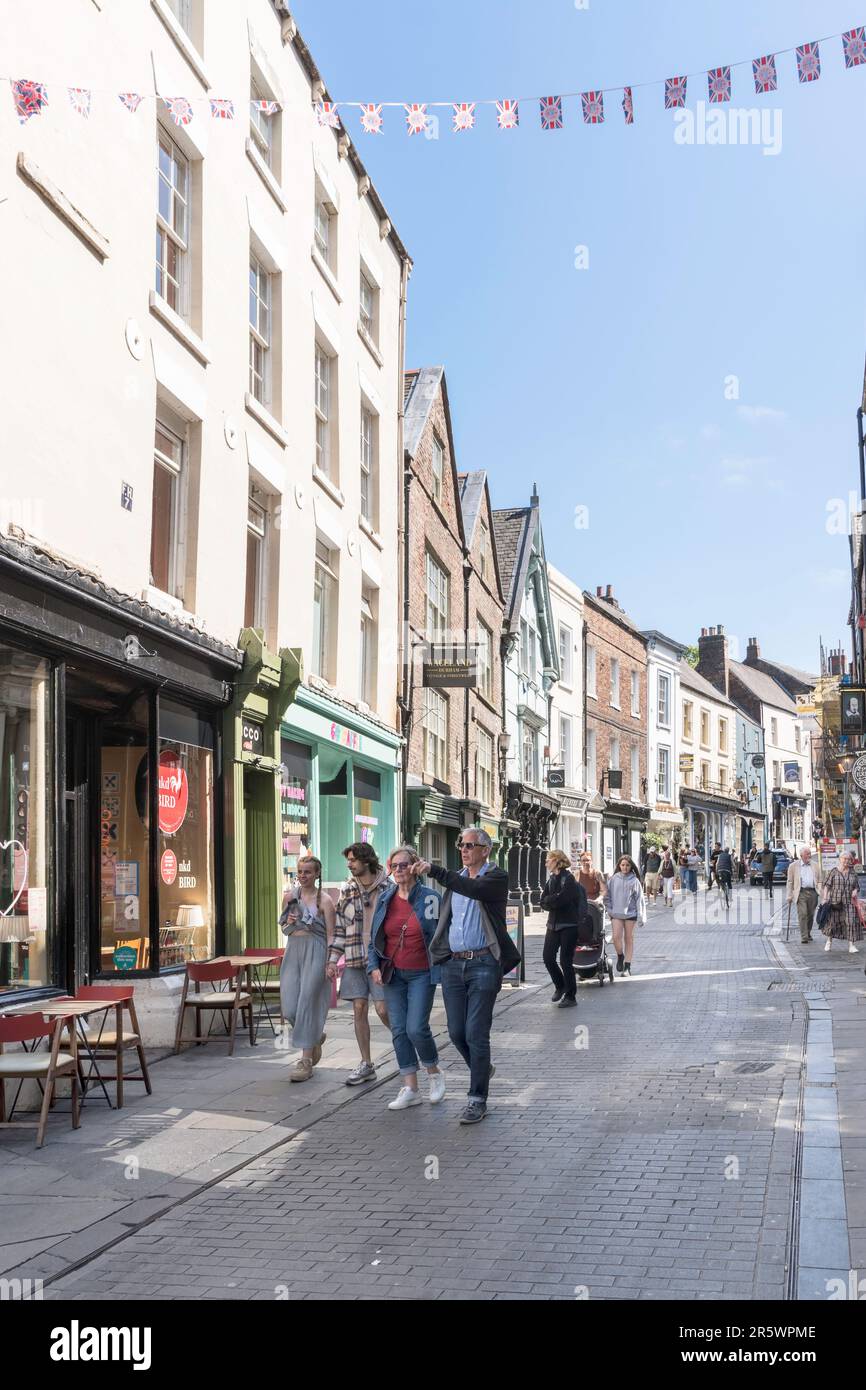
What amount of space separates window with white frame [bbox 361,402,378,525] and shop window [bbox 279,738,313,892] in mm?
5160

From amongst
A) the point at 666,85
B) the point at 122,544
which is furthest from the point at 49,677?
the point at 666,85

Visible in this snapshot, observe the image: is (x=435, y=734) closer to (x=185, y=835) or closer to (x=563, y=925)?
(x=563, y=925)

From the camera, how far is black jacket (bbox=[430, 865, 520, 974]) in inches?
323

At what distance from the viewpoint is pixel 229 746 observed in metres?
12.9

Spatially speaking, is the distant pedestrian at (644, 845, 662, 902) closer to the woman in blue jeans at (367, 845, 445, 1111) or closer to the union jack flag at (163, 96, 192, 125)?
the woman in blue jeans at (367, 845, 445, 1111)

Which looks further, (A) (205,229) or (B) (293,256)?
(B) (293,256)

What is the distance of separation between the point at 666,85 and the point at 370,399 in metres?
10.7

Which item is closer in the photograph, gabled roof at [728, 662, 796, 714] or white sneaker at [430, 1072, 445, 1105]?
white sneaker at [430, 1072, 445, 1105]

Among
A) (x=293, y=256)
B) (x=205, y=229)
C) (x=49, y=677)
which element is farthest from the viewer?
(x=293, y=256)

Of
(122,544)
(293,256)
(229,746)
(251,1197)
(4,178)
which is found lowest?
(251,1197)

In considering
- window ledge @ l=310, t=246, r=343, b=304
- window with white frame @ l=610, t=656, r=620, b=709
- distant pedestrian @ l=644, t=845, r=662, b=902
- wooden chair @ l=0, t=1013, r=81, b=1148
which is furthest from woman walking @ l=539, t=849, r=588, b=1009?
window with white frame @ l=610, t=656, r=620, b=709

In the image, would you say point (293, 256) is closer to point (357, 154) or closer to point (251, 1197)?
point (357, 154)

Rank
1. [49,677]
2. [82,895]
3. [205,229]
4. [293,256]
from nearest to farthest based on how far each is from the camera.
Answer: [49,677]
[82,895]
[205,229]
[293,256]
